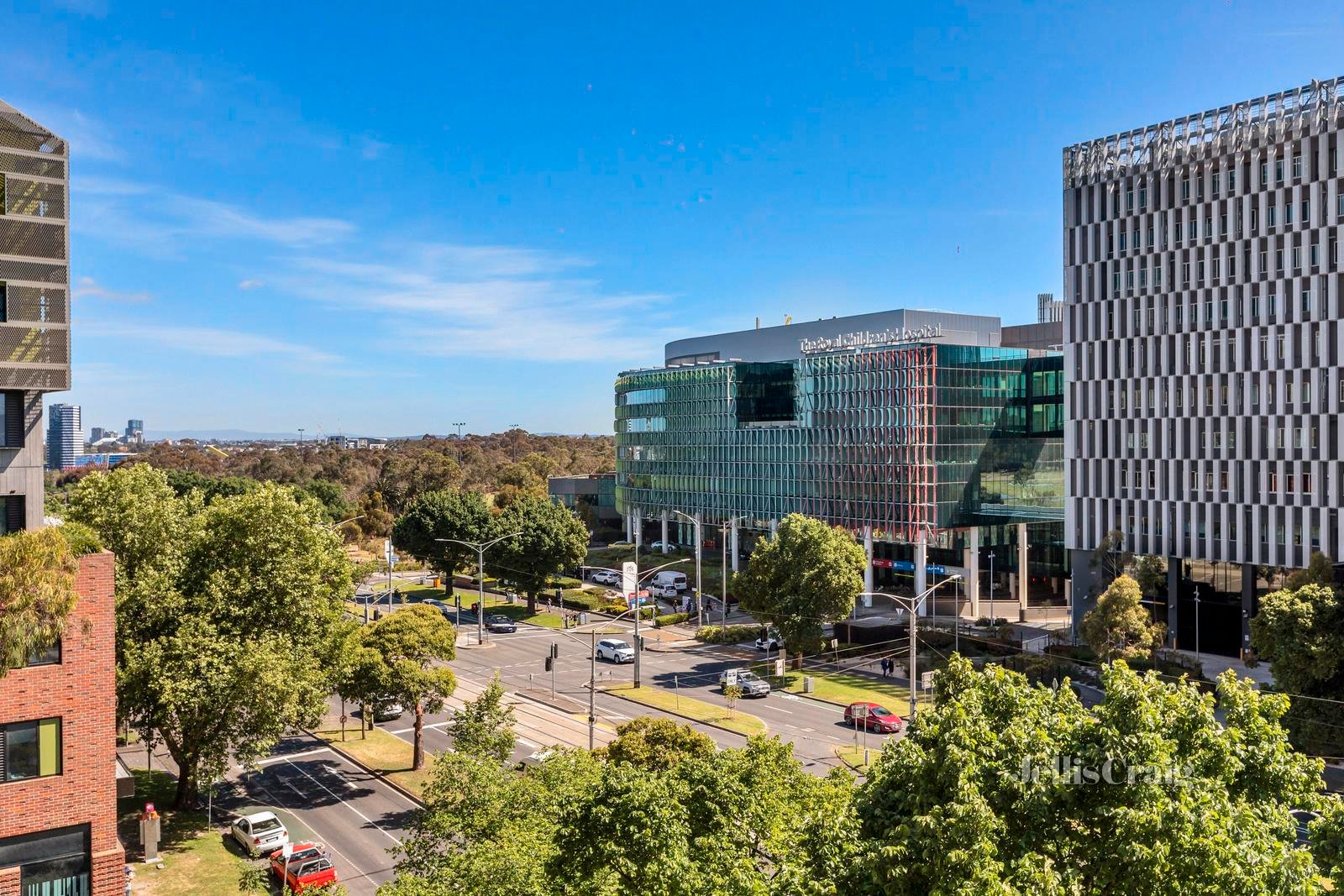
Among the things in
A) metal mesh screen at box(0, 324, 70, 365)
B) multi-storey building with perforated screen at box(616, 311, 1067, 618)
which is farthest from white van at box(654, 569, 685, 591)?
metal mesh screen at box(0, 324, 70, 365)

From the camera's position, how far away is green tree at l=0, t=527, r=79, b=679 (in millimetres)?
25734

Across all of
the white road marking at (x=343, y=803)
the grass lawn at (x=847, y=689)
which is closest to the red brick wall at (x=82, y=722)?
the white road marking at (x=343, y=803)

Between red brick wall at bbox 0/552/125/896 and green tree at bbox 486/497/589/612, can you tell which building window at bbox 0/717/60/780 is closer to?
red brick wall at bbox 0/552/125/896

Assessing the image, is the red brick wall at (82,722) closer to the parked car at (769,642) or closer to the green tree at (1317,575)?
the parked car at (769,642)

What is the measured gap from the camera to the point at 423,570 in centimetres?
12562

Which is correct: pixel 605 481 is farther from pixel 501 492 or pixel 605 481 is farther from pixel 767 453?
pixel 767 453

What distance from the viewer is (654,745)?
3344cm

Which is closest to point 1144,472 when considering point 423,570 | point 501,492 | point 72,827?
point 72,827

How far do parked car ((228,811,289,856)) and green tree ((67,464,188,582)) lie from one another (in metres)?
9.87

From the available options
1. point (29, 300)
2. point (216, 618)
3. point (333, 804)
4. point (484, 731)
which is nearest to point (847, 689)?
point (333, 804)

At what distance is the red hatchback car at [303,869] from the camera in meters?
31.9

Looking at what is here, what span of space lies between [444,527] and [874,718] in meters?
58.0

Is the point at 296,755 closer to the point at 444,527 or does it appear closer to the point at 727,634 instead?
the point at 727,634

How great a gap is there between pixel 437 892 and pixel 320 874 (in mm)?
15023
